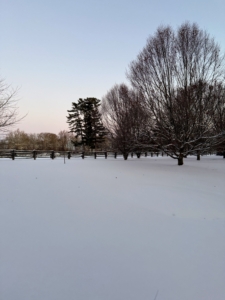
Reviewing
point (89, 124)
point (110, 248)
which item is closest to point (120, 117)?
point (89, 124)

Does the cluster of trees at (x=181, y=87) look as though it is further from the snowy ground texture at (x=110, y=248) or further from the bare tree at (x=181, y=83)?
the snowy ground texture at (x=110, y=248)

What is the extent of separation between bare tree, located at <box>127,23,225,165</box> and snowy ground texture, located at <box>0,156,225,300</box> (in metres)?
7.44

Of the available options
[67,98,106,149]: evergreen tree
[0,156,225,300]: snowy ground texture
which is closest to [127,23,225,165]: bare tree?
[0,156,225,300]: snowy ground texture

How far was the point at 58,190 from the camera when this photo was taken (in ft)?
18.7

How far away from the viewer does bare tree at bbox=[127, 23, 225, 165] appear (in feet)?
36.6

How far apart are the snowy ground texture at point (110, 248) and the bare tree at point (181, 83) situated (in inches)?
293

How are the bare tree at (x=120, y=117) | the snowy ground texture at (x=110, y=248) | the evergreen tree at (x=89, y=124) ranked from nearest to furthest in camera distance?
the snowy ground texture at (x=110, y=248), the bare tree at (x=120, y=117), the evergreen tree at (x=89, y=124)

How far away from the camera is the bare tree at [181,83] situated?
11.1m

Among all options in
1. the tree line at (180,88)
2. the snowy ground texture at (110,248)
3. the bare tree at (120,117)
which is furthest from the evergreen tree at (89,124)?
the snowy ground texture at (110,248)

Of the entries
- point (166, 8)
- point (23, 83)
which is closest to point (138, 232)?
point (23, 83)

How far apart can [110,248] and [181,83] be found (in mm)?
11560

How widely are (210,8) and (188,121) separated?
5.67 m

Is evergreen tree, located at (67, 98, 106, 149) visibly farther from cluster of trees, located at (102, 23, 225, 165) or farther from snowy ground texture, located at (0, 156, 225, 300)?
snowy ground texture, located at (0, 156, 225, 300)

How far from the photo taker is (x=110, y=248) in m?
2.61
